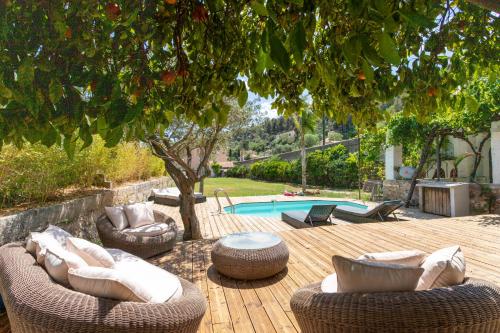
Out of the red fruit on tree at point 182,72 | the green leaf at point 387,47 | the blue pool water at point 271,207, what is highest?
the red fruit on tree at point 182,72

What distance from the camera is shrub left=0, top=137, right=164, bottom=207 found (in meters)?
4.32

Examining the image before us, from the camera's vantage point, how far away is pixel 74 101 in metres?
1.42

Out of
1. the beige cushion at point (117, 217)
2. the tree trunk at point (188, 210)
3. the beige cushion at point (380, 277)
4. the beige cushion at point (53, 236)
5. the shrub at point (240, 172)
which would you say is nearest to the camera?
the beige cushion at point (380, 277)

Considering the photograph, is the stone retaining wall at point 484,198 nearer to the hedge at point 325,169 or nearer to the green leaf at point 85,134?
the hedge at point 325,169

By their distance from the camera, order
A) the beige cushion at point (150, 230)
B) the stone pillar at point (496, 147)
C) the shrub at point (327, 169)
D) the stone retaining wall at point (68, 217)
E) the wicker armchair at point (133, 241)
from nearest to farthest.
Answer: the stone retaining wall at point (68, 217) < the wicker armchair at point (133, 241) < the beige cushion at point (150, 230) < the stone pillar at point (496, 147) < the shrub at point (327, 169)

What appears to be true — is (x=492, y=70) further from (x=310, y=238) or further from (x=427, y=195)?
(x=427, y=195)

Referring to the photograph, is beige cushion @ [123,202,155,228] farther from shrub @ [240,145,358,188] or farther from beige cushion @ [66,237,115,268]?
shrub @ [240,145,358,188]

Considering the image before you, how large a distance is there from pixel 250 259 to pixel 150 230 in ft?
7.34

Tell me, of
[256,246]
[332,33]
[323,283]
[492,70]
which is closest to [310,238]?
[256,246]

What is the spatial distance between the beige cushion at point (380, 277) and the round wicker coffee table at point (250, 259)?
1.91m

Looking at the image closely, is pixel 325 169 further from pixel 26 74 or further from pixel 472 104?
pixel 26 74

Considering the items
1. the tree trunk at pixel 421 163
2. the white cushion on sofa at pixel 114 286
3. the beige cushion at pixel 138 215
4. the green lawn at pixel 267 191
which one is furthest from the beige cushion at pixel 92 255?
the green lawn at pixel 267 191

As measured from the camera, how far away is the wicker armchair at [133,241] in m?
4.87

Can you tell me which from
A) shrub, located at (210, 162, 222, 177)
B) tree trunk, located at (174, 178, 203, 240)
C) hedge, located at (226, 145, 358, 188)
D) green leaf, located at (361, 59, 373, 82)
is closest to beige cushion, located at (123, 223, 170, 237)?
tree trunk, located at (174, 178, 203, 240)
